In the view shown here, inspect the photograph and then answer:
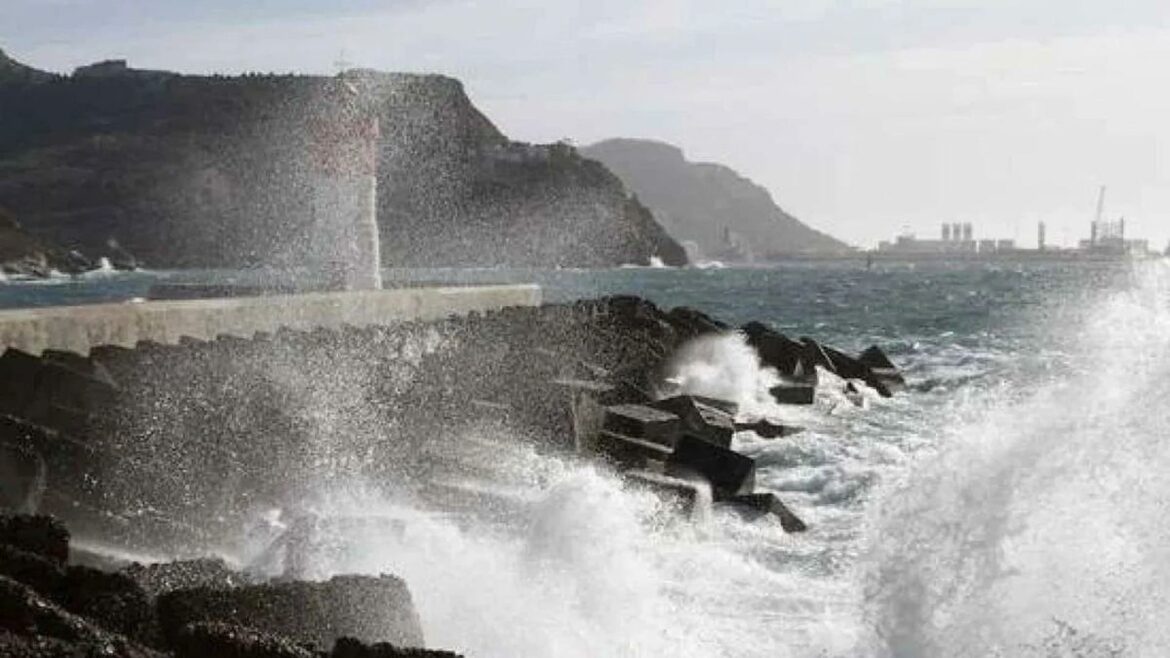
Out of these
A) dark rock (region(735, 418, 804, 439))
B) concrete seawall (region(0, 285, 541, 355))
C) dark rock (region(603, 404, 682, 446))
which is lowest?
dark rock (region(735, 418, 804, 439))

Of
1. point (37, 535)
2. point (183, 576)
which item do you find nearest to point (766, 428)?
point (183, 576)

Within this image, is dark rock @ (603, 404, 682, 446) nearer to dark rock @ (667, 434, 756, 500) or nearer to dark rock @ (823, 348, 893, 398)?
dark rock @ (667, 434, 756, 500)

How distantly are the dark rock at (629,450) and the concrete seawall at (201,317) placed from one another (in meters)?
3.22

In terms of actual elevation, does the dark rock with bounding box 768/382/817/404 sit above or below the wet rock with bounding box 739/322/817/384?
below

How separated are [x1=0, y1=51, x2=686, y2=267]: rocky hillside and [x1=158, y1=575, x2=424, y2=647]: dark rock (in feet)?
359

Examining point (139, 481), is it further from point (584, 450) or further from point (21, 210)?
point (21, 210)

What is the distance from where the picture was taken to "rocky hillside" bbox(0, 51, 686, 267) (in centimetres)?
12825

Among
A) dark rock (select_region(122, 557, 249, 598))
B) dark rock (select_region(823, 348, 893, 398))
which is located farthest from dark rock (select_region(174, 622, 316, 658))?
dark rock (select_region(823, 348, 893, 398))

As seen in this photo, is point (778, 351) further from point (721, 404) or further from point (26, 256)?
point (26, 256)

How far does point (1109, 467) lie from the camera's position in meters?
9.95

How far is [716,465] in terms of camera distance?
10.9 m

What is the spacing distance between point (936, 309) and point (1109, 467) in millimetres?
36817

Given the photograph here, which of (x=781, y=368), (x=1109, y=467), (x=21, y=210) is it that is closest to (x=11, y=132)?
(x=21, y=210)

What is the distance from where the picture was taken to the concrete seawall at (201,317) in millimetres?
10039
